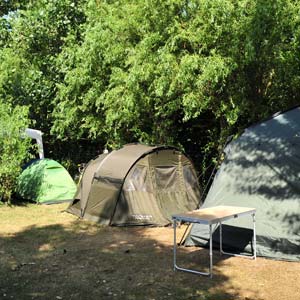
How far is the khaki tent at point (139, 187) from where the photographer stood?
9.47 m

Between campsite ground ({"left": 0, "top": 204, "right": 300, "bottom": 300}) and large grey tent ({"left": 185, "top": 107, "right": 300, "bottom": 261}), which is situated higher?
large grey tent ({"left": 185, "top": 107, "right": 300, "bottom": 261})

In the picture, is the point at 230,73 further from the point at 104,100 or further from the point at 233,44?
the point at 104,100

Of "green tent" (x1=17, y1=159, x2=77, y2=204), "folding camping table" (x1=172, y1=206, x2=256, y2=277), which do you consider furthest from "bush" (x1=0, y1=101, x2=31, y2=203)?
"folding camping table" (x1=172, y1=206, x2=256, y2=277)

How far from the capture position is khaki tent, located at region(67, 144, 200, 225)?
947 cm

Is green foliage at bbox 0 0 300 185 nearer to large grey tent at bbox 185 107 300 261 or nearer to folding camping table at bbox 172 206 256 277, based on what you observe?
large grey tent at bbox 185 107 300 261

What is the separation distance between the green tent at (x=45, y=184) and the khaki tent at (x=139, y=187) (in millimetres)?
2191

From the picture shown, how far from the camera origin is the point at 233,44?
8617mm

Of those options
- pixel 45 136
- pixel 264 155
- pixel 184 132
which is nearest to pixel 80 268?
pixel 264 155

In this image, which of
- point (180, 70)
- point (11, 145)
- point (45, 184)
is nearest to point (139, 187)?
point (180, 70)

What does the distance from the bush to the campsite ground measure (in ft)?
8.41

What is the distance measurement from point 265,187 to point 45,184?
704 cm

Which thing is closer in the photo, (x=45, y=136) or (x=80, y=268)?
(x=80, y=268)

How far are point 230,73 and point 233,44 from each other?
0.53 meters

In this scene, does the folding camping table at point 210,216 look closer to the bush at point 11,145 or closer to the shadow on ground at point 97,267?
the shadow on ground at point 97,267
